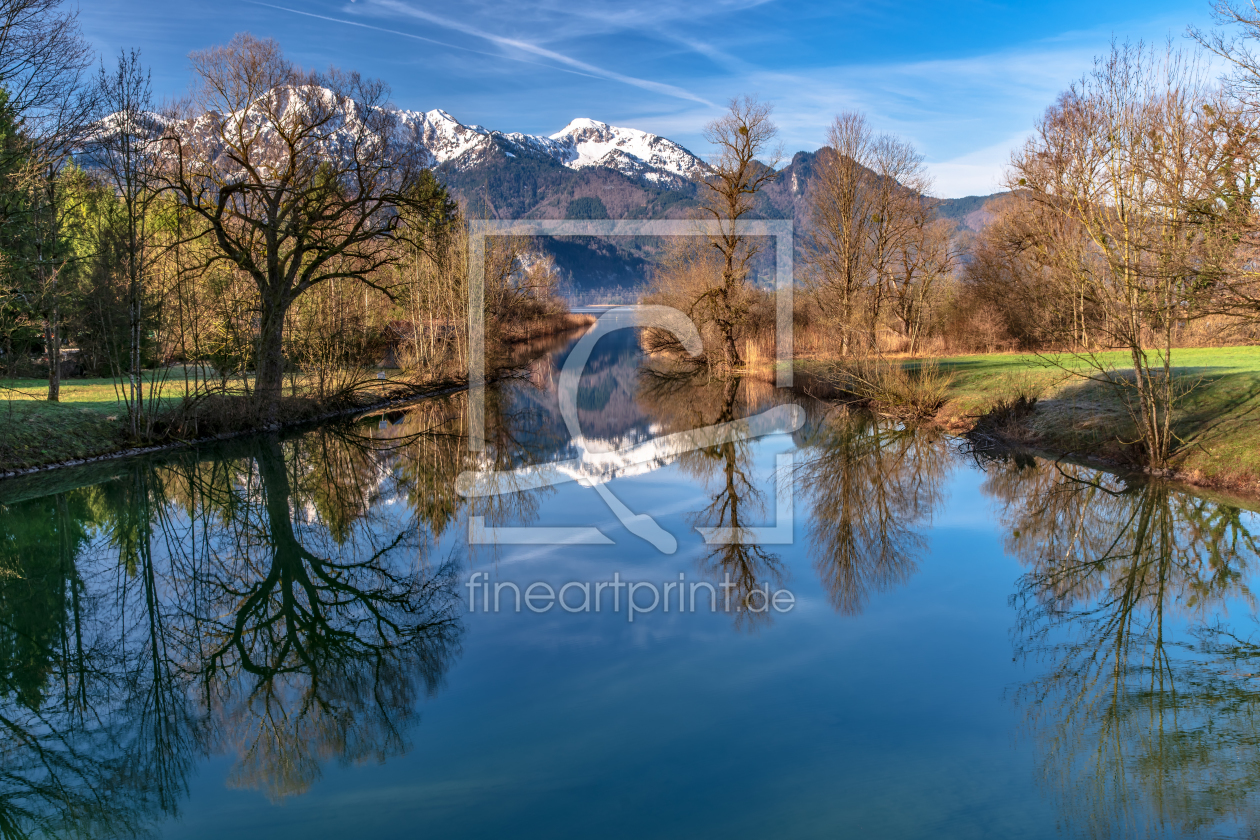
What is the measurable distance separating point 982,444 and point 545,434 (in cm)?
1046

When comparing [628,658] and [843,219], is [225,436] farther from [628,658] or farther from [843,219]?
[843,219]

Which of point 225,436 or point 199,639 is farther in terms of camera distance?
point 225,436

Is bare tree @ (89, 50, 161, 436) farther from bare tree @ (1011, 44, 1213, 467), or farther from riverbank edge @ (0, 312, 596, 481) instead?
bare tree @ (1011, 44, 1213, 467)

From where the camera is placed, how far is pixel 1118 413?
49.8ft

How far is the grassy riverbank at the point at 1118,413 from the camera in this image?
1245 centimetres

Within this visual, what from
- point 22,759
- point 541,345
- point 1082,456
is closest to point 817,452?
point 1082,456

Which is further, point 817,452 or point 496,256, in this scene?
point 496,256

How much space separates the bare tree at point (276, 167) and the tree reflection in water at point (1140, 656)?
1589 centimetres

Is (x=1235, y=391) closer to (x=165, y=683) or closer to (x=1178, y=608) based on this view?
(x=1178, y=608)

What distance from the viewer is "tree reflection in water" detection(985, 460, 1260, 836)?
4.77m

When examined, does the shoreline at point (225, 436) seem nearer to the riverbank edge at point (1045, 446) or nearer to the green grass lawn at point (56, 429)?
the green grass lawn at point (56, 429)

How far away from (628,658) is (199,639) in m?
4.17

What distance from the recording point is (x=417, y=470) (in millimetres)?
15062

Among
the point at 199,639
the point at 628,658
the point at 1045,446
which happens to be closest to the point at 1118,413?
the point at 1045,446
